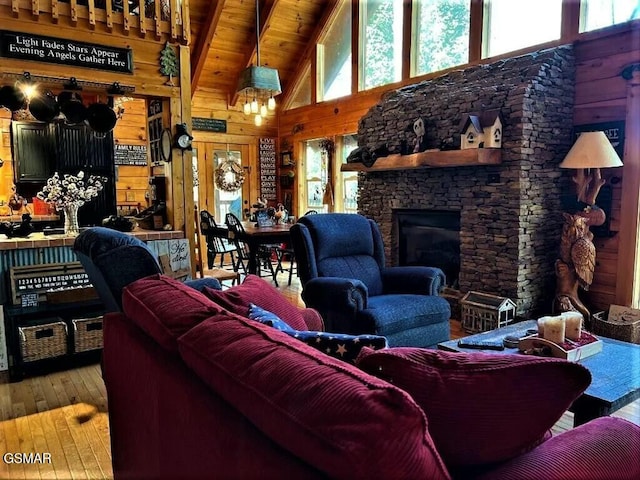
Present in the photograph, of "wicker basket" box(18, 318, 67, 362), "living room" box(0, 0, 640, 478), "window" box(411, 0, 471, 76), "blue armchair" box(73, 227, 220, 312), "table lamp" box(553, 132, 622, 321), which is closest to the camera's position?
"blue armchair" box(73, 227, 220, 312)

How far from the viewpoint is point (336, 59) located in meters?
7.37

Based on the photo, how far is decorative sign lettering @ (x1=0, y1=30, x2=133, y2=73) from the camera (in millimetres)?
3131

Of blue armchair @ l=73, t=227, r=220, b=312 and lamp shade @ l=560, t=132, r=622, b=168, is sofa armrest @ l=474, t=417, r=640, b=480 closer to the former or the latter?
blue armchair @ l=73, t=227, r=220, b=312

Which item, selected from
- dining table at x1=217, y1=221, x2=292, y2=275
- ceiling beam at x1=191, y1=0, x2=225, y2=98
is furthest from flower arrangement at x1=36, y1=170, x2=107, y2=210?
ceiling beam at x1=191, y1=0, x2=225, y2=98

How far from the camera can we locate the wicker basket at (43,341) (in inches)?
122

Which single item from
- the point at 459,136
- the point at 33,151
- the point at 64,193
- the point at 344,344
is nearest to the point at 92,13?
the point at 64,193

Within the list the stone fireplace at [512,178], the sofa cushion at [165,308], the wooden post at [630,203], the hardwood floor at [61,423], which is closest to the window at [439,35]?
the stone fireplace at [512,178]

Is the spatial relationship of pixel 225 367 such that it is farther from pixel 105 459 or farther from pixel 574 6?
pixel 574 6

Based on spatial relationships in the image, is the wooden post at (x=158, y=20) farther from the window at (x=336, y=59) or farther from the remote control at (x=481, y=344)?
the window at (x=336, y=59)

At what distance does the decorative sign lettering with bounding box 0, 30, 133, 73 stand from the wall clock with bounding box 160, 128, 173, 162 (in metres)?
0.51

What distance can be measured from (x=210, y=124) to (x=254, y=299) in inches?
257

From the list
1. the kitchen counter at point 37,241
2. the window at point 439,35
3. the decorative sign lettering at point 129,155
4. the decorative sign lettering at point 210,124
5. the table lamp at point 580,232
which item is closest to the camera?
the kitchen counter at point 37,241

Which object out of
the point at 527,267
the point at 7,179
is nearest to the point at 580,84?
the point at 527,267

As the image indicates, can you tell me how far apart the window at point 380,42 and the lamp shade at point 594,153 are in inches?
117
